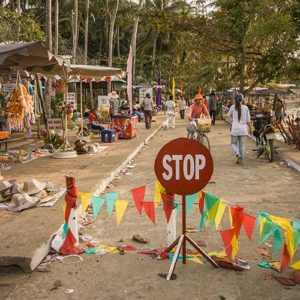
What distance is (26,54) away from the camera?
804cm

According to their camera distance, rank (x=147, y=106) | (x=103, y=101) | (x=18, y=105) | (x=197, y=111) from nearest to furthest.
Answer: (x=18, y=105) → (x=197, y=111) → (x=147, y=106) → (x=103, y=101)

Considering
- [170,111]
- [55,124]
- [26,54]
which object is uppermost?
[26,54]

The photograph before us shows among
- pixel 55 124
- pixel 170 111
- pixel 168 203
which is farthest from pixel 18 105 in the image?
pixel 170 111

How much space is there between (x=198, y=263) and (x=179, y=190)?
831 millimetres

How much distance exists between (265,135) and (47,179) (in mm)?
5851

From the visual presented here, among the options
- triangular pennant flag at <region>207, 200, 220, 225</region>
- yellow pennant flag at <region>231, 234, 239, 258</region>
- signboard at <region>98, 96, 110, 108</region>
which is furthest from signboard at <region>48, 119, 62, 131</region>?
signboard at <region>98, 96, 110, 108</region>

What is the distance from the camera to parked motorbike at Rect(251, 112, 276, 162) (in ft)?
37.4

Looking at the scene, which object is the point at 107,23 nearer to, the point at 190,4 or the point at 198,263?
the point at 190,4

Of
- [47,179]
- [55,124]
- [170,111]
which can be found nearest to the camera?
[47,179]

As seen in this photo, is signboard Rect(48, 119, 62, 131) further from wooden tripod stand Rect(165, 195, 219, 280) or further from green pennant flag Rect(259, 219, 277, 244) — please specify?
green pennant flag Rect(259, 219, 277, 244)

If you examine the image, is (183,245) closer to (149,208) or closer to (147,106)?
(149,208)

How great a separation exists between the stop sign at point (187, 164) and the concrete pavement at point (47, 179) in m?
1.64

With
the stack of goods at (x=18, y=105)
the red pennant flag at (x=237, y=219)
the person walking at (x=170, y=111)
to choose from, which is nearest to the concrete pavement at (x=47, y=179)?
the stack of goods at (x=18, y=105)

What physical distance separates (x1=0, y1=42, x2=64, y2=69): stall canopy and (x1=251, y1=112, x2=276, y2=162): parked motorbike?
5449mm
